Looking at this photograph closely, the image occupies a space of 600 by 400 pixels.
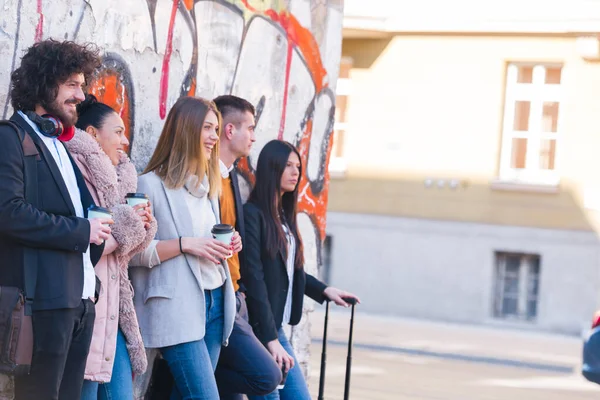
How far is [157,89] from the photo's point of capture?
19.3 ft

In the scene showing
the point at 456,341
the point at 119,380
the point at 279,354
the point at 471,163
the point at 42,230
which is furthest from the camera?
the point at 471,163

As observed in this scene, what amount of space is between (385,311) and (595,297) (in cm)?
382

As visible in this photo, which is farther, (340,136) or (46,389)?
(340,136)

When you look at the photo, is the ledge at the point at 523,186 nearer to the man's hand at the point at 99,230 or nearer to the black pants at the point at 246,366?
the black pants at the point at 246,366

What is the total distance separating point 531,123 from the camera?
793 inches

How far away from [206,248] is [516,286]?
51.9ft

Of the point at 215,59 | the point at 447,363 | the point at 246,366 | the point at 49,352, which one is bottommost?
the point at 447,363

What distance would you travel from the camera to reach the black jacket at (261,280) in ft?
19.1

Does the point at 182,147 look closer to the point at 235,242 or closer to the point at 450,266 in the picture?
the point at 235,242

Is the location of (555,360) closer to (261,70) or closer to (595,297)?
(595,297)

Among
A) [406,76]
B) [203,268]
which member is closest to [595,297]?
[406,76]

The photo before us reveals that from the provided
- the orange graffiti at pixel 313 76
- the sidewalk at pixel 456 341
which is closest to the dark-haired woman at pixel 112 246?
the orange graffiti at pixel 313 76

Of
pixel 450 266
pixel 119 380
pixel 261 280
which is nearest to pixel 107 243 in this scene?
pixel 119 380

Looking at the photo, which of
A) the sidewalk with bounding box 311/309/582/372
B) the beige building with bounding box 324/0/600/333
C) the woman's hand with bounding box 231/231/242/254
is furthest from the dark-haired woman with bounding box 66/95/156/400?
the beige building with bounding box 324/0/600/333
